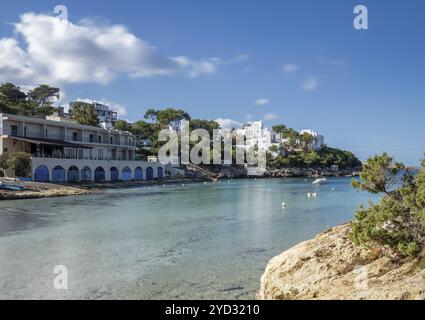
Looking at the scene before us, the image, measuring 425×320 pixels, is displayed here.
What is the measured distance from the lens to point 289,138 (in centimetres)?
12781

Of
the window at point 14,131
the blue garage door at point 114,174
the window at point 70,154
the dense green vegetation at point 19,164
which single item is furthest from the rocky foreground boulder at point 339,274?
the blue garage door at point 114,174

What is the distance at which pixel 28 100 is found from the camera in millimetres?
106562

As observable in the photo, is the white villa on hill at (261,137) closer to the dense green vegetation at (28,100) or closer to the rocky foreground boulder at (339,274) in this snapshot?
the dense green vegetation at (28,100)

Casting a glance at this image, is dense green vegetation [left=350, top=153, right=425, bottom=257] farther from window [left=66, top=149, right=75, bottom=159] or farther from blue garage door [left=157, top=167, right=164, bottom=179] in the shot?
blue garage door [left=157, top=167, right=164, bottom=179]

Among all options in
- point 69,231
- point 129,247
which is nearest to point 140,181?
point 69,231

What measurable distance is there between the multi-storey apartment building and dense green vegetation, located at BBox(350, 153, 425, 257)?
51438 millimetres

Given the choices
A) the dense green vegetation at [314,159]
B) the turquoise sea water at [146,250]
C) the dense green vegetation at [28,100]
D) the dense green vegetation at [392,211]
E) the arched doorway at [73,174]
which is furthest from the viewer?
the dense green vegetation at [314,159]

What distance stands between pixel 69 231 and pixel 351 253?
56.9 feet

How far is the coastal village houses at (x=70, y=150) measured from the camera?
182 feet

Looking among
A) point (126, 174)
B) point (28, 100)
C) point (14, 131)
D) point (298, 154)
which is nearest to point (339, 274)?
point (14, 131)

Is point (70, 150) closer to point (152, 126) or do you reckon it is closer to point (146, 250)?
point (152, 126)

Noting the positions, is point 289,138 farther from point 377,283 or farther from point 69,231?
point 377,283

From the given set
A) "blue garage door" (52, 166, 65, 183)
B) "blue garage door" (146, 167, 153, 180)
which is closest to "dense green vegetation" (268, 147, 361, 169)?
"blue garage door" (146, 167, 153, 180)
